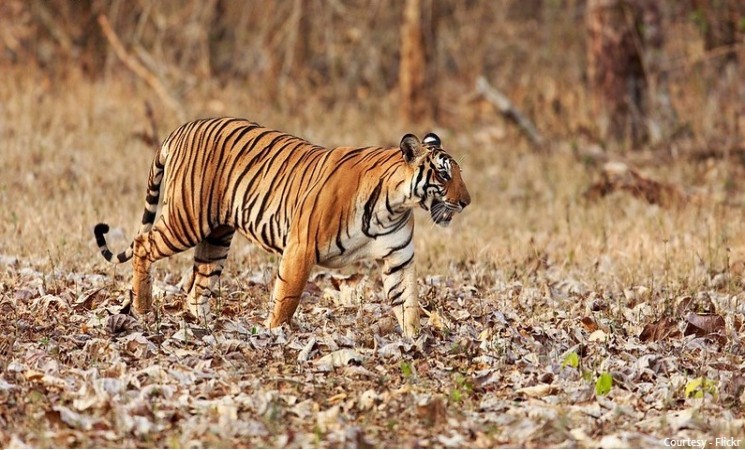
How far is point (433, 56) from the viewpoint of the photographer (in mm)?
17234

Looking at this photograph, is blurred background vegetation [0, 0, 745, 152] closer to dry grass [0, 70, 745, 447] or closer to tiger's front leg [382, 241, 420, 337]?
dry grass [0, 70, 745, 447]

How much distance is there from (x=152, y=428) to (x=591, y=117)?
11.6 metres

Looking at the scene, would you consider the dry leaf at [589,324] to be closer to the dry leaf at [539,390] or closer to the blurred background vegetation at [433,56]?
the dry leaf at [539,390]

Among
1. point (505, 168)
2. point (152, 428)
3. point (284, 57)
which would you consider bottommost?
point (152, 428)

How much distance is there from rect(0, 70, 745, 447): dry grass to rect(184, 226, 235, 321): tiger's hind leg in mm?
167

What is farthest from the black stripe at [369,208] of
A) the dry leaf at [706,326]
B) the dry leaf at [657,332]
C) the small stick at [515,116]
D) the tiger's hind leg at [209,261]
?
the small stick at [515,116]

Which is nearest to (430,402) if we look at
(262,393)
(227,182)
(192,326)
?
(262,393)

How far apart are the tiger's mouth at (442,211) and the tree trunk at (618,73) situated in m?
9.01

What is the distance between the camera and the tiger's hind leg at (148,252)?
7.52 m

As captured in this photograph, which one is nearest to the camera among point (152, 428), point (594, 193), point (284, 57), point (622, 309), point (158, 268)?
point (152, 428)

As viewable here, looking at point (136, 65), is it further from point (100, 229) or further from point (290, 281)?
point (290, 281)

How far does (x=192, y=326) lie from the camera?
7109mm

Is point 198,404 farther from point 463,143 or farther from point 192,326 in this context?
point 463,143

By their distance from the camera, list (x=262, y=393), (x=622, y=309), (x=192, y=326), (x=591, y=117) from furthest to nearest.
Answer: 1. (x=591, y=117)
2. (x=622, y=309)
3. (x=192, y=326)
4. (x=262, y=393)
